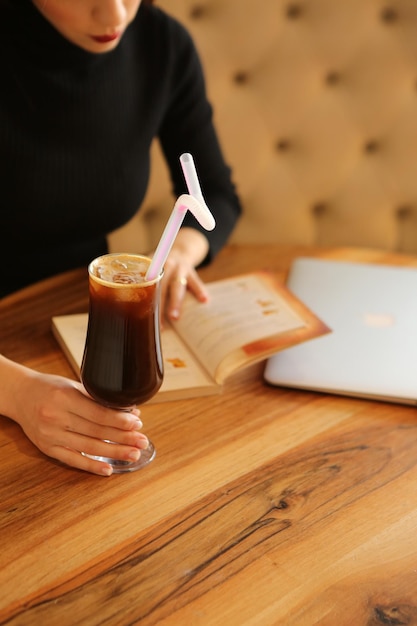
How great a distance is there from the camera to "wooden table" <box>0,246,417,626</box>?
Result: 0.69 meters

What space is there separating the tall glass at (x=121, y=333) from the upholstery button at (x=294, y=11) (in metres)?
1.34

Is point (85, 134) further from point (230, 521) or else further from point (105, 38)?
point (230, 521)

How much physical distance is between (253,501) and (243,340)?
0.93 ft

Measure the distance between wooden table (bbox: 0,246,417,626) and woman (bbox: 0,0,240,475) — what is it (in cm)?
30

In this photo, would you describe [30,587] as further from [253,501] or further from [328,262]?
[328,262]

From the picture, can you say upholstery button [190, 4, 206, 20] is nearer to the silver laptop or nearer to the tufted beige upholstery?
the tufted beige upholstery

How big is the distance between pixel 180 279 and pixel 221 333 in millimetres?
163

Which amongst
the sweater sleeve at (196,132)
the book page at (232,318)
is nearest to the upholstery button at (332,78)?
the sweater sleeve at (196,132)

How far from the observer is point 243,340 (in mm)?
1042

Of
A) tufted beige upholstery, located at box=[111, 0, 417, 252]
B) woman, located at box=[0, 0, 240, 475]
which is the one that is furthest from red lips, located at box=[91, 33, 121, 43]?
tufted beige upholstery, located at box=[111, 0, 417, 252]

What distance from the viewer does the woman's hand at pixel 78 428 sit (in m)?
0.84

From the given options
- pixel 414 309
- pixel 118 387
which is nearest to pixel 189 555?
pixel 118 387

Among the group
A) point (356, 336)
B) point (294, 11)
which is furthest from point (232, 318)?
point (294, 11)

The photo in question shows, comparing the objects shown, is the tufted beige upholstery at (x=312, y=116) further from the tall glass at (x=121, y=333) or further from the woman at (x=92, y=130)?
the tall glass at (x=121, y=333)
